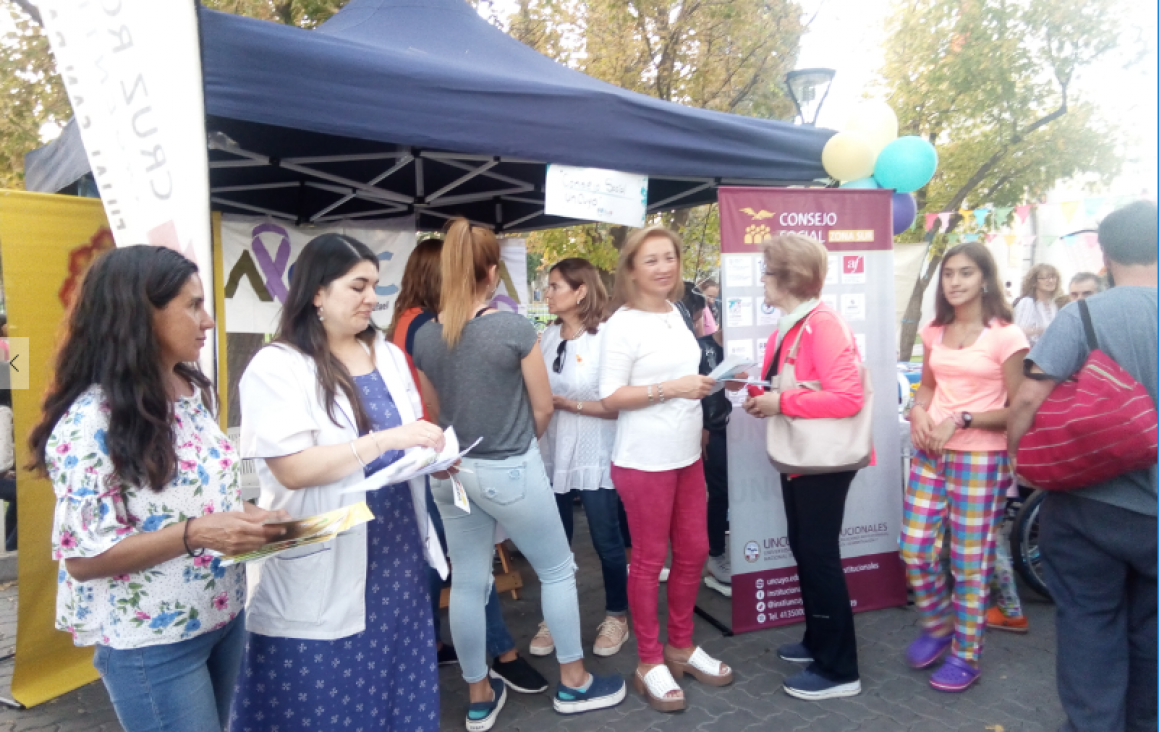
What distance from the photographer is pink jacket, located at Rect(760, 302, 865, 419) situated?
2.62 m

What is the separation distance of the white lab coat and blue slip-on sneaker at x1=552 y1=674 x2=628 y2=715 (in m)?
1.31

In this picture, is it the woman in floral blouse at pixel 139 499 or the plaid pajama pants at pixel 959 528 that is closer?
the woman in floral blouse at pixel 139 499

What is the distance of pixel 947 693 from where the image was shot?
2859mm

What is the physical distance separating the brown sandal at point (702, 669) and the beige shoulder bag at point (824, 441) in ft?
2.91

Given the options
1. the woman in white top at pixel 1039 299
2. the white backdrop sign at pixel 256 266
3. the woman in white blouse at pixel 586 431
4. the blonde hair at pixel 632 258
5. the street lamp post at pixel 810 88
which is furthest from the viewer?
the woman in white top at pixel 1039 299

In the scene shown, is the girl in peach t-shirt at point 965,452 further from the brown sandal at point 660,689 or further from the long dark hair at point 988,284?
the brown sandal at point 660,689

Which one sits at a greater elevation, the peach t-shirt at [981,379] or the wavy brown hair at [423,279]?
the wavy brown hair at [423,279]

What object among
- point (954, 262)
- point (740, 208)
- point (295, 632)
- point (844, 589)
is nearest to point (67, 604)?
point (295, 632)

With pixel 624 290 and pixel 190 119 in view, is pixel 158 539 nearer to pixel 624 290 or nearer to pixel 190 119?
pixel 190 119

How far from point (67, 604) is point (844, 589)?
248 centimetres

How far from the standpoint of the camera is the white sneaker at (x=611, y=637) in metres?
3.22

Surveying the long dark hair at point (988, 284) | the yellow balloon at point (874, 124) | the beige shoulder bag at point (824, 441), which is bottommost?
the beige shoulder bag at point (824, 441)

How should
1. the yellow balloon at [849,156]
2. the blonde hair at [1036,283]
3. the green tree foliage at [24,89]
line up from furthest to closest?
the green tree foliage at [24,89]
the blonde hair at [1036,283]
the yellow balloon at [849,156]

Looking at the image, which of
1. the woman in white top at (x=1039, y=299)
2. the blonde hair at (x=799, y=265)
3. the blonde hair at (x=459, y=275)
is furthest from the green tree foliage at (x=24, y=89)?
the woman in white top at (x=1039, y=299)
